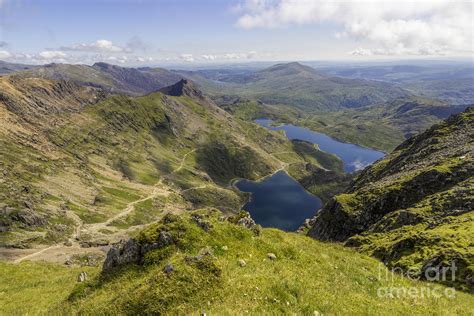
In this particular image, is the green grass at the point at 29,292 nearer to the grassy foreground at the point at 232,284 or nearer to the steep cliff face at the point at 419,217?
the grassy foreground at the point at 232,284

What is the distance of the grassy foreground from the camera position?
18.6 m

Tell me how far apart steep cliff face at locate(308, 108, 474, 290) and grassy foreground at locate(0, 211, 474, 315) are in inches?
502

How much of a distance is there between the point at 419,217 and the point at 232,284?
51.7m

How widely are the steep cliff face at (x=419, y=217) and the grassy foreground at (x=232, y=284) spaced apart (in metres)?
12.8

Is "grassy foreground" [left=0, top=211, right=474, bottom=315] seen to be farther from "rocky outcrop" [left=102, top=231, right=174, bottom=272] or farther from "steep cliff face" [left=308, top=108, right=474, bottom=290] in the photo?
"steep cliff face" [left=308, top=108, right=474, bottom=290]

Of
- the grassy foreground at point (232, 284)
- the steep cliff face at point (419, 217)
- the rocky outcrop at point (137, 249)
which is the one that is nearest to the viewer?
the grassy foreground at point (232, 284)

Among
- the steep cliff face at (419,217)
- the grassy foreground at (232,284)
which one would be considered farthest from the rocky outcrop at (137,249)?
the steep cliff face at (419,217)

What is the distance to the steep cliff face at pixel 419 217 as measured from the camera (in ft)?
129

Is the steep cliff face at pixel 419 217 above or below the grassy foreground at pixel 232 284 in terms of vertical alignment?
below

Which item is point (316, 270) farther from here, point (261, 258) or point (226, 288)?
point (226, 288)

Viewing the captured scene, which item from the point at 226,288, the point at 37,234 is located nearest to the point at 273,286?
the point at 226,288

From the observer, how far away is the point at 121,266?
25344mm

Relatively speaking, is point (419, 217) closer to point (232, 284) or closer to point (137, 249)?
point (232, 284)

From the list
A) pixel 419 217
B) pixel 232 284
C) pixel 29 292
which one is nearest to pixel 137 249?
pixel 232 284
